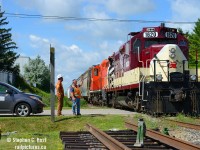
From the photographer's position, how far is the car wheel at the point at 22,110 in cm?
1728

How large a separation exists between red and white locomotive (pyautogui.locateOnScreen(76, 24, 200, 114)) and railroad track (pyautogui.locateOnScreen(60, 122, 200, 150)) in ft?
20.9

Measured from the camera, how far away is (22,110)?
17328mm

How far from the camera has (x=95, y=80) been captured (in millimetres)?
33750

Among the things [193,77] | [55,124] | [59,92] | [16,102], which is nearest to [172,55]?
[193,77]

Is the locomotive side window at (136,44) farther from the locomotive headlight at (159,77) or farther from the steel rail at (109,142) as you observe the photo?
the steel rail at (109,142)

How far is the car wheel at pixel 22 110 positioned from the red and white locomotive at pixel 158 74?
4735mm

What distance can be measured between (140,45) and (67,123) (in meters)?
6.23

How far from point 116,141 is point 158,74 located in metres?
9.78

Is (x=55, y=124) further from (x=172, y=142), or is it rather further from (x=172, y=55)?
(x=172, y=142)

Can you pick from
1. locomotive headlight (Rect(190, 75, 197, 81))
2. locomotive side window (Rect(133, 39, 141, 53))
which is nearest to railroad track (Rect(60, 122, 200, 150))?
locomotive headlight (Rect(190, 75, 197, 81))

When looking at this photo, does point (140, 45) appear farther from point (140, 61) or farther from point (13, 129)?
point (13, 129)

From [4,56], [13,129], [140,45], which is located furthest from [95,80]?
[4,56]

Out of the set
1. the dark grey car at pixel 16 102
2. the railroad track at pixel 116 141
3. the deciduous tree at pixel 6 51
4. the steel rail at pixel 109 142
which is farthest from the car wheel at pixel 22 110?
the deciduous tree at pixel 6 51

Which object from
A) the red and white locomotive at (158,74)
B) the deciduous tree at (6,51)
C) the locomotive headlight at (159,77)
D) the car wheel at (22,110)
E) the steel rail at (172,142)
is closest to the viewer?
the steel rail at (172,142)
